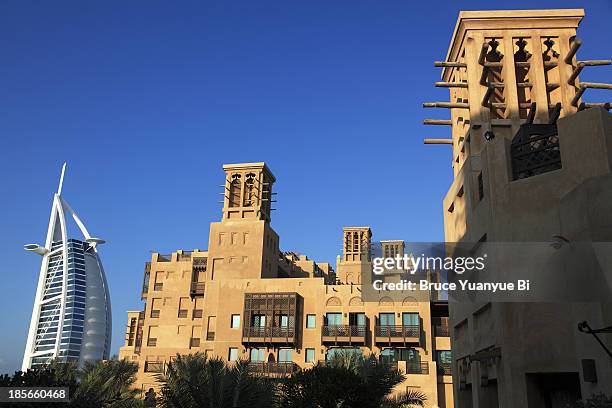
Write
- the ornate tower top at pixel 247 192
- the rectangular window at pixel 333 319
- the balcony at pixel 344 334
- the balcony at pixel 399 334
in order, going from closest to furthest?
the balcony at pixel 399 334, the balcony at pixel 344 334, the rectangular window at pixel 333 319, the ornate tower top at pixel 247 192

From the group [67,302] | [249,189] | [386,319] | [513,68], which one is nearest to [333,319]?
[386,319]

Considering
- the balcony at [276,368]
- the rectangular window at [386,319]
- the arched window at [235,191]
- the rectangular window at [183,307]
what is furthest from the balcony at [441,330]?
the rectangular window at [183,307]

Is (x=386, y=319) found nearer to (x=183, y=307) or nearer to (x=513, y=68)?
(x=183, y=307)

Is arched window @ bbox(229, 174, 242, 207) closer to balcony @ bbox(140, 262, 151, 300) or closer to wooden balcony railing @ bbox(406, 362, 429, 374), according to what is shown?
balcony @ bbox(140, 262, 151, 300)

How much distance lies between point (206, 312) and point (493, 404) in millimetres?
37540

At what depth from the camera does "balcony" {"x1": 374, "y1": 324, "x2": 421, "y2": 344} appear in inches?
1811

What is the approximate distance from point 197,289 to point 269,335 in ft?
52.7

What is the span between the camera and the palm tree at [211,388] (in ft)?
53.9

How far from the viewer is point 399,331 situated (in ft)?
153

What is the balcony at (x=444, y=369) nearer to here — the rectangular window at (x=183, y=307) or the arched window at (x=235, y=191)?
the arched window at (x=235, y=191)

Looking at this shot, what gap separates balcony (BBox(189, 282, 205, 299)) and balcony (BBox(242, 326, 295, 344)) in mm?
14170

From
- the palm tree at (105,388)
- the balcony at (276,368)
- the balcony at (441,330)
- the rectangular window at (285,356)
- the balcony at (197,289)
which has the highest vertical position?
the balcony at (197,289)

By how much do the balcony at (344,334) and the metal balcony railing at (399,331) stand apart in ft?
4.53

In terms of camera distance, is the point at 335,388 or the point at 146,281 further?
the point at 146,281
